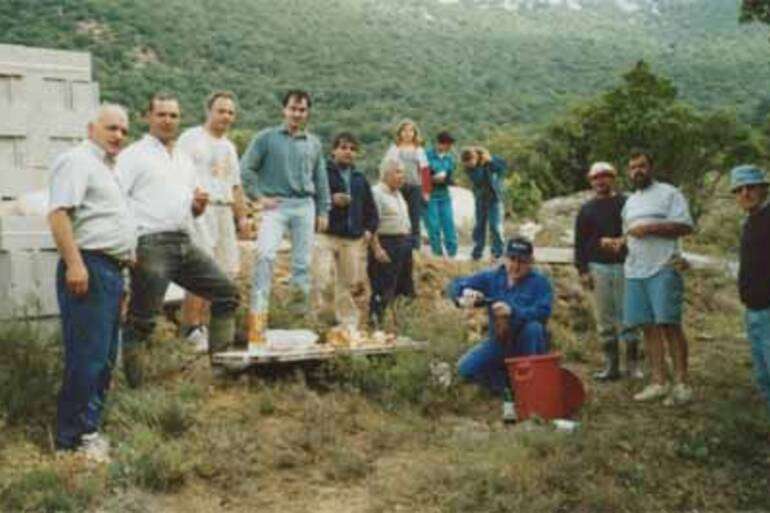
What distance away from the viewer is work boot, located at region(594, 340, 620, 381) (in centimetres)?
870

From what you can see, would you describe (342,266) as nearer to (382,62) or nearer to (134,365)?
(134,365)

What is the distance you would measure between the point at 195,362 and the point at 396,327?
2.13 meters

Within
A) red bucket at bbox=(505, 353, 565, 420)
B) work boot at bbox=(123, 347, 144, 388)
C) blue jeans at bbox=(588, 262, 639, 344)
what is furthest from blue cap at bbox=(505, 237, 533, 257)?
work boot at bbox=(123, 347, 144, 388)

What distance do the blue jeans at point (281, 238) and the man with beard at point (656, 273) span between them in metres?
2.51

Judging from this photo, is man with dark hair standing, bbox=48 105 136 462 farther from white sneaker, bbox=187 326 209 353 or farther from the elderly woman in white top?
the elderly woman in white top

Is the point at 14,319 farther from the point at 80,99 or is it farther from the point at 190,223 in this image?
the point at 80,99

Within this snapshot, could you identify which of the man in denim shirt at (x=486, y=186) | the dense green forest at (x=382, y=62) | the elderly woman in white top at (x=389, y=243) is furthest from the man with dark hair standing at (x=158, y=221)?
the dense green forest at (x=382, y=62)

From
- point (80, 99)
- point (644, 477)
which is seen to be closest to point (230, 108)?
point (80, 99)

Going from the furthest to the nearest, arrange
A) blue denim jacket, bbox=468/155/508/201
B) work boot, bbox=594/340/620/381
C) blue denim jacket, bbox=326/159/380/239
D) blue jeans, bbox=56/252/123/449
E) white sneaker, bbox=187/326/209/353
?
blue denim jacket, bbox=468/155/508/201, blue denim jacket, bbox=326/159/380/239, work boot, bbox=594/340/620/381, white sneaker, bbox=187/326/209/353, blue jeans, bbox=56/252/123/449

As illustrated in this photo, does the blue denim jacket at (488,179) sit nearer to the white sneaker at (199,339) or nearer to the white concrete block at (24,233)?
the white sneaker at (199,339)

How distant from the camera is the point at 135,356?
685 centimetres

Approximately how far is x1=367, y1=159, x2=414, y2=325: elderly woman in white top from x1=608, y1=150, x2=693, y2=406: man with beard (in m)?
2.15

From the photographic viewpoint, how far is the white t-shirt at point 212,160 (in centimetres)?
789

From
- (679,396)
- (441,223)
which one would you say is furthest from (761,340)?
(441,223)
